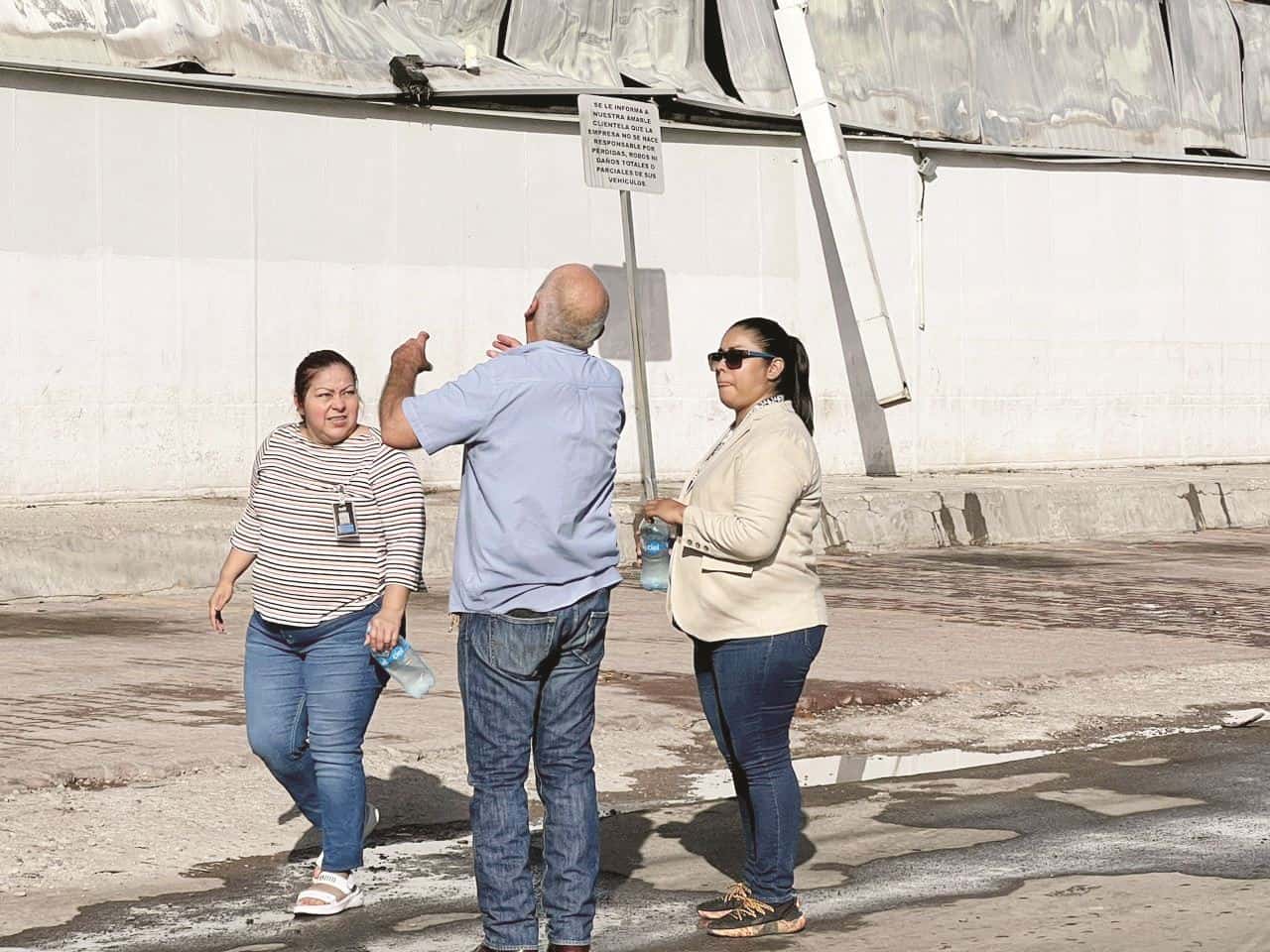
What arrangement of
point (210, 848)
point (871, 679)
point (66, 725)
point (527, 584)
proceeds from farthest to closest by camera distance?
point (871, 679) → point (66, 725) → point (210, 848) → point (527, 584)

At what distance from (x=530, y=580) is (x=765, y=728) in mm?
915

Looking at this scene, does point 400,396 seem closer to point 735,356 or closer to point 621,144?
point 735,356

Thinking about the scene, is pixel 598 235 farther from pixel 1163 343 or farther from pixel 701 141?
pixel 1163 343

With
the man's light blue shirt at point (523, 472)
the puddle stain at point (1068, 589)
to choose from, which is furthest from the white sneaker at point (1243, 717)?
the man's light blue shirt at point (523, 472)

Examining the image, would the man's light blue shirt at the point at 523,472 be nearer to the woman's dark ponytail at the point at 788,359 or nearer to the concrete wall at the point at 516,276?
the woman's dark ponytail at the point at 788,359

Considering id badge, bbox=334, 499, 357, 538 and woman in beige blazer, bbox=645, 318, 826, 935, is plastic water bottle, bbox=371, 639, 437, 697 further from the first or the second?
woman in beige blazer, bbox=645, 318, 826, 935

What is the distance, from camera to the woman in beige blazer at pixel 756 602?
6031 mm

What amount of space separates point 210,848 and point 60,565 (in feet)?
21.4

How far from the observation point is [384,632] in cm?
615

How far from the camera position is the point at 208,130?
15.5 m

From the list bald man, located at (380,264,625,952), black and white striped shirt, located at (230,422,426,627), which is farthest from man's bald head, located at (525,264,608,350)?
black and white striped shirt, located at (230,422,426,627)

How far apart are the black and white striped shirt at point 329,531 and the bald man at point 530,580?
2.61ft

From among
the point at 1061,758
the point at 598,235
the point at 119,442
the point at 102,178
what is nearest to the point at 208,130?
the point at 102,178

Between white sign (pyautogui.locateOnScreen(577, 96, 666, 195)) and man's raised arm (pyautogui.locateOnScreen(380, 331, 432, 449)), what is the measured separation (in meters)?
9.60
